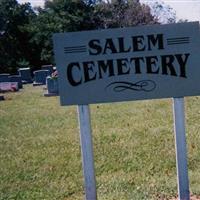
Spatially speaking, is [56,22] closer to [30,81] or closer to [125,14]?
[125,14]

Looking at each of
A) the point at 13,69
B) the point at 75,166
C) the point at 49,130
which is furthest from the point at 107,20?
the point at 75,166

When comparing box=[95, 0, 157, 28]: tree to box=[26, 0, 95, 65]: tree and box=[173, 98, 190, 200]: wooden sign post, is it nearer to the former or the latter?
box=[26, 0, 95, 65]: tree

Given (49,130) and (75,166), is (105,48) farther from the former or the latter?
(49,130)

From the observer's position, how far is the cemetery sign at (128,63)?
433 cm

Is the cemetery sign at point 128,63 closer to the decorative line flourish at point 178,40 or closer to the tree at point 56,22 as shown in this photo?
the decorative line flourish at point 178,40

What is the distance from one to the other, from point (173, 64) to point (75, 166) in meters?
3.00

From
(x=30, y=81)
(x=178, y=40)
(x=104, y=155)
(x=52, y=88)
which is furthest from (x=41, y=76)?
(x=178, y=40)

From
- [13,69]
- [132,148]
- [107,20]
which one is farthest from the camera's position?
[13,69]

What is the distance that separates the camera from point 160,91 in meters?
4.39

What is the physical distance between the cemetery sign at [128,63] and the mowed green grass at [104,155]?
1428 millimetres

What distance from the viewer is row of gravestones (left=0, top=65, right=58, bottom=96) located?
19.0 meters

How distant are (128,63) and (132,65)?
4 centimetres

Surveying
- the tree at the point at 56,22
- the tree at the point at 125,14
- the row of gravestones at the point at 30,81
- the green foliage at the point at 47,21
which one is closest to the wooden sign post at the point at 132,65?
the row of gravestones at the point at 30,81

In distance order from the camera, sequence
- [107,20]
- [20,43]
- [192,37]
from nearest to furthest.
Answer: [192,37]
[107,20]
[20,43]
